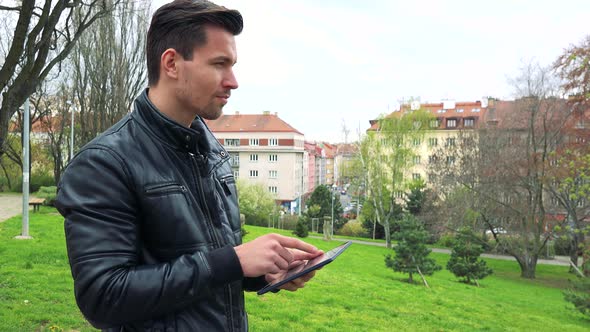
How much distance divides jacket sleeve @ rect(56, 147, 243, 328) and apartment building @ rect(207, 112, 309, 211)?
55185mm

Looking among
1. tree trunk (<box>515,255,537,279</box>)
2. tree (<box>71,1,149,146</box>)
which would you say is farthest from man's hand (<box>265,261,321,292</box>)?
tree trunk (<box>515,255,537,279</box>)

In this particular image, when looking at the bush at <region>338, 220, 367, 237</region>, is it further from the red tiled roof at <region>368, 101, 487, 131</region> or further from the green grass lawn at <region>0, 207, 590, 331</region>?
the green grass lawn at <region>0, 207, 590, 331</region>

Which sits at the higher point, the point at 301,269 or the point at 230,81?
the point at 230,81

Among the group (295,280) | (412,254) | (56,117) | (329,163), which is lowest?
(412,254)

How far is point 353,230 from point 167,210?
42.7 meters

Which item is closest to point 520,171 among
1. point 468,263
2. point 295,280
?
point 468,263

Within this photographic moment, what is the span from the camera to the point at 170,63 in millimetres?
1305

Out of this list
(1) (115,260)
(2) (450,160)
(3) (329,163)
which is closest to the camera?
(1) (115,260)

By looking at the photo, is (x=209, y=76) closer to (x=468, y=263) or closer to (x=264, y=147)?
(x=468, y=263)

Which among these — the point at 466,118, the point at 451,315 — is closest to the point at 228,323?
the point at 451,315

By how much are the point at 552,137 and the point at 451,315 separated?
58.1 feet

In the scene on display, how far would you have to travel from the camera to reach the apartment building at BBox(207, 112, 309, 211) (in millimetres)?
56969

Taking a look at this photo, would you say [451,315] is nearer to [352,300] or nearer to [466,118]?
[352,300]

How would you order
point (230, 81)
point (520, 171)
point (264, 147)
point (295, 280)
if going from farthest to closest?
point (264, 147) < point (520, 171) < point (295, 280) < point (230, 81)
